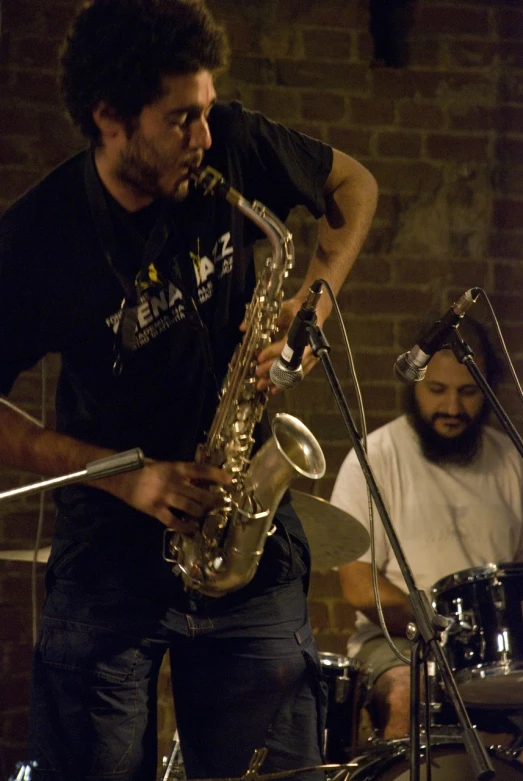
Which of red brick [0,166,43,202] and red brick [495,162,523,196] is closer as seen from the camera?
red brick [0,166,43,202]

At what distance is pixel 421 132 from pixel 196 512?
2654 millimetres

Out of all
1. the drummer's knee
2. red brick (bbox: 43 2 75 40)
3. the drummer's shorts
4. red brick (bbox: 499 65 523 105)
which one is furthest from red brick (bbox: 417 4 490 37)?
the drummer's knee

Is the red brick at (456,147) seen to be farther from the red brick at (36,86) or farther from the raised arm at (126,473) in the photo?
the raised arm at (126,473)

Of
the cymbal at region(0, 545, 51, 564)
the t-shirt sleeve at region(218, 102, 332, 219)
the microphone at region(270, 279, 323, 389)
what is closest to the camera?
the microphone at region(270, 279, 323, 389)

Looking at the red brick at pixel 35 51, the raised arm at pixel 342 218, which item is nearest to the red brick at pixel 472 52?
the red brick at pixel 35 51

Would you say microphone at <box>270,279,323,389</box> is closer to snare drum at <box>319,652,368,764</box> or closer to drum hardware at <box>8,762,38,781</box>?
drum hardware at <box>8,762,38,781</box>

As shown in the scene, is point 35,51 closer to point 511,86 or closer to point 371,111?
point 371,111

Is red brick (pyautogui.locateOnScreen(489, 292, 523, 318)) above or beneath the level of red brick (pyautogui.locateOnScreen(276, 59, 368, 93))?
beneath

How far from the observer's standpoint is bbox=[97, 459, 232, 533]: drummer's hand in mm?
1896

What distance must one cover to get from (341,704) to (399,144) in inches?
87.3

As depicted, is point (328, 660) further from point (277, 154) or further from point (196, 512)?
point (277, 154)

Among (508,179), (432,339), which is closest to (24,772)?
(432,339)

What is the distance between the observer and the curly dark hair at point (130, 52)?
205 cm

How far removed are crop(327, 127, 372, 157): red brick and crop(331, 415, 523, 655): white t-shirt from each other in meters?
1.06
